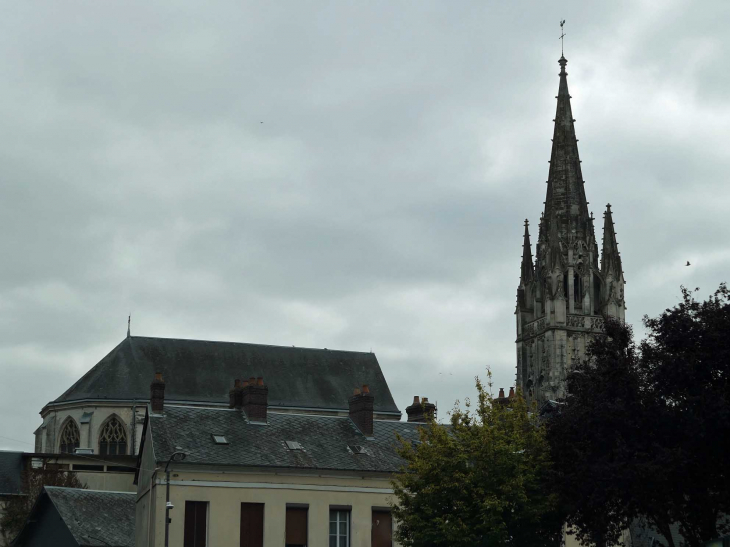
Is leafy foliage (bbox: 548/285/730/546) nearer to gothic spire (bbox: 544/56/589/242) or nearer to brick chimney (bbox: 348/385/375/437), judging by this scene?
brick chimney (bbox: 348/385/375/437)

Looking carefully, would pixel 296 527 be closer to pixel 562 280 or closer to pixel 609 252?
pixel 562 280

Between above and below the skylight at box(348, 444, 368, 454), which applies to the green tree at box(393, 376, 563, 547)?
below

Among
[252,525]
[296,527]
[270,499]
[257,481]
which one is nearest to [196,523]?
[252,525]

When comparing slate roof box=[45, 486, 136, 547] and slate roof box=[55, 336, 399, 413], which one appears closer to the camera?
slate roof box=[45, 486, 136, 547]

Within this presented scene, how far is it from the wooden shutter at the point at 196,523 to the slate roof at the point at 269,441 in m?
1.24

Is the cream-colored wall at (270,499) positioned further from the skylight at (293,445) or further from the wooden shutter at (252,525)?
the skylight at (293,445)

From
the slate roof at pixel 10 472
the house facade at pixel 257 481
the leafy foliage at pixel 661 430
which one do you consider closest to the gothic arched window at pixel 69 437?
the slate roof at pixel 10 472

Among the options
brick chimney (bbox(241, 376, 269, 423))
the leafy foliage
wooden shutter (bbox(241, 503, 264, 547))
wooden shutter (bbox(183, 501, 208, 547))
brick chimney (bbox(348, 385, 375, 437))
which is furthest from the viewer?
brick chimney (bbox(348, 385, 375, 437))

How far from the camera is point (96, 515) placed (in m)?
39.9

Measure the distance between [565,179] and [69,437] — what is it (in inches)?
1681

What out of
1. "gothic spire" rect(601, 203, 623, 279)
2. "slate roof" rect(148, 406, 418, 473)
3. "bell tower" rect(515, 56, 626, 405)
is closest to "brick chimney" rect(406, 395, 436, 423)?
"slate roof" rect(148, 406, 418, 473)

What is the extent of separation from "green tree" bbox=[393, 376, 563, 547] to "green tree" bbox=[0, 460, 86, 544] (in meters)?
22.2

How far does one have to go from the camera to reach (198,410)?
3719cm

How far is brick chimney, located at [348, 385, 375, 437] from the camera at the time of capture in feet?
126
